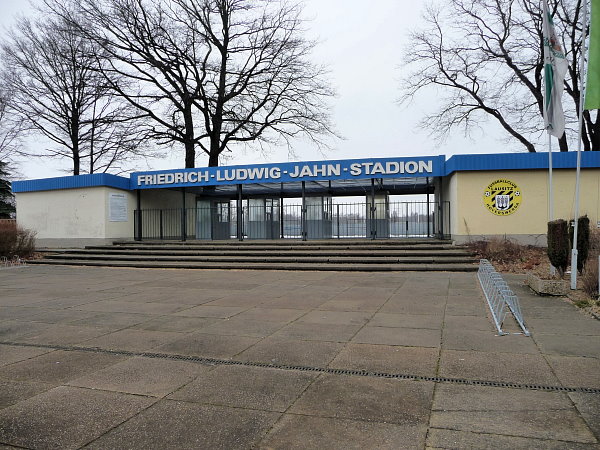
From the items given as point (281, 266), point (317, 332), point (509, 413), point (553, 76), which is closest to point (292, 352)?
point (317, 332)

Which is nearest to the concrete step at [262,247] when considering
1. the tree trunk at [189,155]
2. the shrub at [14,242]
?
the shrub at [14,242]

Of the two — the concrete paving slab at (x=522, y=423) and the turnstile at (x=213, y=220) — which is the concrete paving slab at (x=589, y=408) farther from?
the turnstile at (x=213, y=220)

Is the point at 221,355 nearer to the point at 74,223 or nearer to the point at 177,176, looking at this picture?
the point at 177,176

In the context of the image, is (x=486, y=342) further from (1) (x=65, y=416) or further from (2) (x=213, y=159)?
(2) (x=213, y=159)

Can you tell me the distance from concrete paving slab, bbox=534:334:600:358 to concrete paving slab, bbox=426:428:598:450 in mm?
2418

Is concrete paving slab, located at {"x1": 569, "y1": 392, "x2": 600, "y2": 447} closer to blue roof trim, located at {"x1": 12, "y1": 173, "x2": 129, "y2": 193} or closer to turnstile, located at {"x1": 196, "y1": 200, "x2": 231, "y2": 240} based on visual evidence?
turnstile, located at {"x1": 196, "y1": 200, "x2": 231, "y2": 240}

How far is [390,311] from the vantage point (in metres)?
7.95

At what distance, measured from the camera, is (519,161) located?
651 inches

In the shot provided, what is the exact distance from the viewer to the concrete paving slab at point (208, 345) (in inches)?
214

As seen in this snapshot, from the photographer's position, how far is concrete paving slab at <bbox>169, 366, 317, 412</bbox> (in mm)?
3924

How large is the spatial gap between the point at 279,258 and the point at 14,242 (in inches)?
477

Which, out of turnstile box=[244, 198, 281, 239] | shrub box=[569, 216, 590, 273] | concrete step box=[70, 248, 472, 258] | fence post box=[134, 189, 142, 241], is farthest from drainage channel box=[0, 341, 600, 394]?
turnstile box=[244, 198, 281, 239]

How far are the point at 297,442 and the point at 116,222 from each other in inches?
835

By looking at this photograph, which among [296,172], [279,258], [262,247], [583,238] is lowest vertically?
[279,258]
